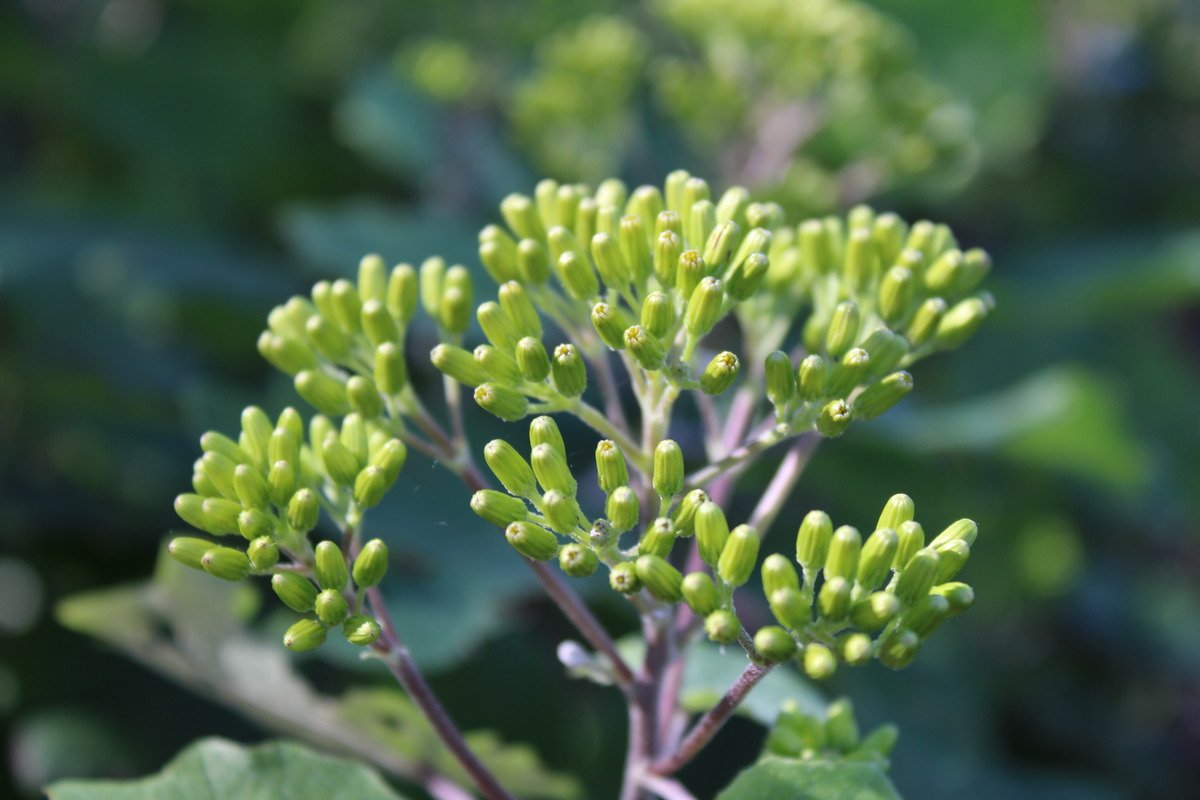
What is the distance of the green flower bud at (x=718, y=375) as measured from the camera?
104 cm

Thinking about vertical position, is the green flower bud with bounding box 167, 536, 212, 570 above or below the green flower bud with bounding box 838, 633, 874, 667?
below

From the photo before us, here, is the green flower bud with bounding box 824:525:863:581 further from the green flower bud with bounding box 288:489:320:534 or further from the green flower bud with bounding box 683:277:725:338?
the green flower bud with bounding box 288:489:320:534

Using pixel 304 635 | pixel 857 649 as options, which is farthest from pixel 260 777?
pixel 857 649

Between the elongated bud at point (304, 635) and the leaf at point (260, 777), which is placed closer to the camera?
the elongated bud at point (304, 635)

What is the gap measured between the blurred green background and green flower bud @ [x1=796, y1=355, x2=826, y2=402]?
31.4 inches

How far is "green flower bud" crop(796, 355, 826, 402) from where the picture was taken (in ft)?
3.46

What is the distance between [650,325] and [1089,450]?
1.64m

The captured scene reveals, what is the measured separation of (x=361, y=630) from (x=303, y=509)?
131mm

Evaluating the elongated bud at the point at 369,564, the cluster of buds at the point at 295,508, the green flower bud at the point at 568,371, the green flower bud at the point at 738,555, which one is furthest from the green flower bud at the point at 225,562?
the green flower bud at the point at 738,555

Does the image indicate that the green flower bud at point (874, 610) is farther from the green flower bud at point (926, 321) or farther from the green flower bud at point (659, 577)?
the green flower bud at point (926, 321)

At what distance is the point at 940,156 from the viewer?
244cm

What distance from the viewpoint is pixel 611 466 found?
101 centimetres

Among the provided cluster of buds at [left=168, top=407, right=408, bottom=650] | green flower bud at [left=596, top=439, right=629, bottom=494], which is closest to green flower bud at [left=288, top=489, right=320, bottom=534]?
cluster of buds at [left=168, top=407, right=408, bottom=650]

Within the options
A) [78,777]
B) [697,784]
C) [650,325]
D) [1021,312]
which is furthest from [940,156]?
[78,777]
